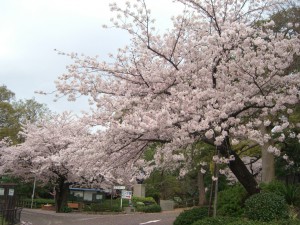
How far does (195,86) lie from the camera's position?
33.6ft

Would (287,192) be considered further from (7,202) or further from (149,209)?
(149,209)

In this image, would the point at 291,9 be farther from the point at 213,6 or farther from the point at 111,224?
the point at 111,224

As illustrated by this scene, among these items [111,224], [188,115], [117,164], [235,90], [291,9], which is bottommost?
[111,224]

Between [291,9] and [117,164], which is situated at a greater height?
[291,9]

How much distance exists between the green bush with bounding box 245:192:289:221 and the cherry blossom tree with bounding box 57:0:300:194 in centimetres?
110

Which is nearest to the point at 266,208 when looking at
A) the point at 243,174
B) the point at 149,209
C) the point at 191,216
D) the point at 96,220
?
the point at 243,174

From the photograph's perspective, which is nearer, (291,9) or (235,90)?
(235,90)

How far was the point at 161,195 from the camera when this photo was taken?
37125 millimetres

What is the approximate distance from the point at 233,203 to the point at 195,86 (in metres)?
4.51

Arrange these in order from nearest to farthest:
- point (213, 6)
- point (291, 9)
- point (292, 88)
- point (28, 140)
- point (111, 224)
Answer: point (292, 88), point (213, 6), point (291, 9), point (111, 224), point (28, 140)

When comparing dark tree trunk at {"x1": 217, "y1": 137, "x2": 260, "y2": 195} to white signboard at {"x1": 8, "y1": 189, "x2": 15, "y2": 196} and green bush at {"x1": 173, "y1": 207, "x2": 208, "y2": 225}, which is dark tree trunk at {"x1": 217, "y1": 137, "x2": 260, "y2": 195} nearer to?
green bush at {"x1": 173, "y1": 207, "x2": 208, "y2": 225}

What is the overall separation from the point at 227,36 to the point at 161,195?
2935 centimetres

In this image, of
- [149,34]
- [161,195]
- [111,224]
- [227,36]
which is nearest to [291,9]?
[227,36]

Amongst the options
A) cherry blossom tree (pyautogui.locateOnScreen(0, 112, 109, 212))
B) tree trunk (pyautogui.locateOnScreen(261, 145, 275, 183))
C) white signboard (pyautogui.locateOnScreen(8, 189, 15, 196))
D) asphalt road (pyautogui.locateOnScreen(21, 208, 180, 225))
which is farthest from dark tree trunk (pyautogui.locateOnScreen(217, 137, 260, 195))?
cherry blossom tree (pyautogui.locateOnScreen(0, 112, 109, 212))
